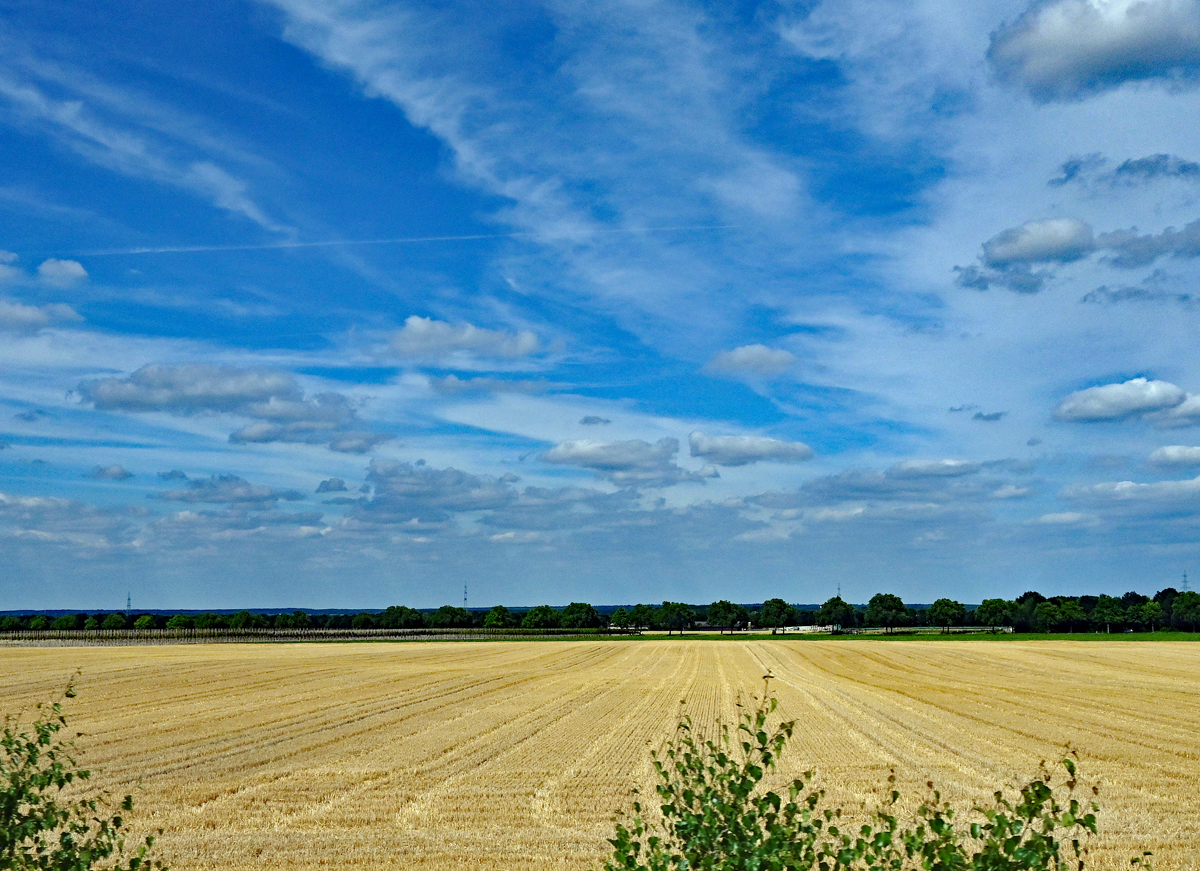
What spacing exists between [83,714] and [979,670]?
5329 centimetres

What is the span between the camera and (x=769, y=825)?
6.92 metres

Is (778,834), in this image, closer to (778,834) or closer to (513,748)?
(778,834)

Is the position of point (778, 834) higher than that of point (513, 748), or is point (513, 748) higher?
point (778, 834)

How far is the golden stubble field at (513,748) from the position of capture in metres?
18.4

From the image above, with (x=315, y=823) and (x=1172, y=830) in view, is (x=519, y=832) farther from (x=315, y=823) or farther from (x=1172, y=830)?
(x=1172, y=830)

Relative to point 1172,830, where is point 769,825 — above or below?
above

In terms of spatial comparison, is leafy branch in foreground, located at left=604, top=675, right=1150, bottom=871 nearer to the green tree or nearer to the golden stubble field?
the green tree

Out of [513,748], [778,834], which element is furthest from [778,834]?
[513,748]

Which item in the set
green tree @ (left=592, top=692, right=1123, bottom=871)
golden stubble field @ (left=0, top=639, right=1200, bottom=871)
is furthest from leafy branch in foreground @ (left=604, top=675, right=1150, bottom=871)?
golden stubble field @ (left=0, top=639, right=1200, bottom=871)

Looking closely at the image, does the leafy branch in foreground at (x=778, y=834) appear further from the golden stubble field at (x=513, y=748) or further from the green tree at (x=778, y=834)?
the golden stubble field at (x=513, y=748)

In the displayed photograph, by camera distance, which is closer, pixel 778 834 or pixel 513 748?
pixel 778 834

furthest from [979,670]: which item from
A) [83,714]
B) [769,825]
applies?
[769,825]

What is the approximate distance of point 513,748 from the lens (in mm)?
29219

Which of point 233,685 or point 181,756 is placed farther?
point 233,685
